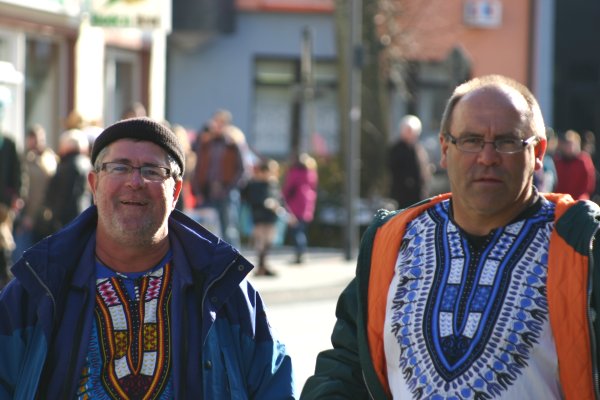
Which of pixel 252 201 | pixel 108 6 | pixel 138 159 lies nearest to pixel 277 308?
pixel 252 201

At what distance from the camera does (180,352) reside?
405 centimetres

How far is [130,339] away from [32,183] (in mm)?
11344

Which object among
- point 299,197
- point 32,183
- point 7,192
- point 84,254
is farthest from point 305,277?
point 84,254

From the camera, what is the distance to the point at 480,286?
382cm

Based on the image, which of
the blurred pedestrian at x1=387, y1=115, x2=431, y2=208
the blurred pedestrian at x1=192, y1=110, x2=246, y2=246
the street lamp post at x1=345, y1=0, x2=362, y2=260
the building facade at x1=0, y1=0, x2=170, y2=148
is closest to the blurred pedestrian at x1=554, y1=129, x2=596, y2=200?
the blurred pedestrian at x1=387, y1=115, x2=431, y2=208

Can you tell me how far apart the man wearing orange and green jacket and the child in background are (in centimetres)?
1362

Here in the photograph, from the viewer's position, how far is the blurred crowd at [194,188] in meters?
13.3

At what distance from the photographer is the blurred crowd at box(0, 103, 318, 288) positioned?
43.7ft

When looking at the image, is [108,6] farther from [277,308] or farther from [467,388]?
[467,388]

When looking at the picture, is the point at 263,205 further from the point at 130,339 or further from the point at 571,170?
the point at 130,339

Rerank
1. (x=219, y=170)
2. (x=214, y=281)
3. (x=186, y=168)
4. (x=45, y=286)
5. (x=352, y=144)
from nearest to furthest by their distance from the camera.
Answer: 1. (x=45, y=286)
2. (x=214, y=281)
3. (x=186, y=168)
4. (x=219, y=170)
5. (x=352, y=144)

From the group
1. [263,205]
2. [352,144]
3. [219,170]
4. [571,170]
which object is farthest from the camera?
[352,144]

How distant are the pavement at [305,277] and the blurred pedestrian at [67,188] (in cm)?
293

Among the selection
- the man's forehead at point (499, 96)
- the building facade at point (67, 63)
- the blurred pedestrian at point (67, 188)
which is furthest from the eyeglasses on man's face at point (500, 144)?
the building facade at point (67, 63)
